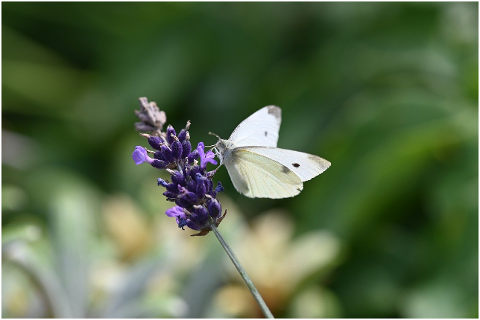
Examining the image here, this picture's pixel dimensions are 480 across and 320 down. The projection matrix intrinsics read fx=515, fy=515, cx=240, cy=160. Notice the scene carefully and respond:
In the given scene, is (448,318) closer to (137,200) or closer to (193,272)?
(193,272)

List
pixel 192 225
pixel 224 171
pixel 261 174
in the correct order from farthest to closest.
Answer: pixel 224 171 → pixel 261 174 → pixel 192 225

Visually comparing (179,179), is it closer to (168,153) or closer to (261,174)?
(168,153)

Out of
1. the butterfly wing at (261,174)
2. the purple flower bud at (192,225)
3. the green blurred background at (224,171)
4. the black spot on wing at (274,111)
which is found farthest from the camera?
the green blurred background at (224,171)

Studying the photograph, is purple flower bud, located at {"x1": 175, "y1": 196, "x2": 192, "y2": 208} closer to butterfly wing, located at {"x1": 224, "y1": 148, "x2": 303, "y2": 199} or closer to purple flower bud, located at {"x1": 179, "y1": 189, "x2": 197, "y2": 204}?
purple flower bud, located at {"x1": 179, "y1": 189, "x2": 197, "y2": 204}

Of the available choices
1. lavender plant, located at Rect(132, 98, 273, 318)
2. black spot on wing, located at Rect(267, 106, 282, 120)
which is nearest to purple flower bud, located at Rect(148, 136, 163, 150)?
lavender plant, located at Rect(132, 98, 273, 318)

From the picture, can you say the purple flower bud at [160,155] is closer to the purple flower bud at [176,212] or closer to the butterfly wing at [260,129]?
the purple flower bud at [176,212]

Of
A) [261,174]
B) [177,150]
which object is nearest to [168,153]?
[177,150]

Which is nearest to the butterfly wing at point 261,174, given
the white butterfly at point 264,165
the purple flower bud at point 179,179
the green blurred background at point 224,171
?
the white butterfly at point 264,165
